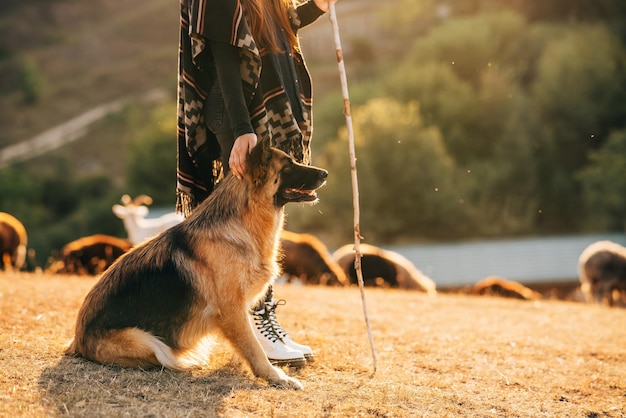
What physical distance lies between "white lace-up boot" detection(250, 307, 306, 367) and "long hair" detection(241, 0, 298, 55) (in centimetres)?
192

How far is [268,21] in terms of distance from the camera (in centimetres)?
468

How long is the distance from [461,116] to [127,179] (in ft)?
80.9

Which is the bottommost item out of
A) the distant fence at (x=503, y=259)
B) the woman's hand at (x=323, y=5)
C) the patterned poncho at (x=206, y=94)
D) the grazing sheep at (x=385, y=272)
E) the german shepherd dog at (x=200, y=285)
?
the distant fence at (x=503, y=259)

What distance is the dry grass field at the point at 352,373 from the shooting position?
3.85m

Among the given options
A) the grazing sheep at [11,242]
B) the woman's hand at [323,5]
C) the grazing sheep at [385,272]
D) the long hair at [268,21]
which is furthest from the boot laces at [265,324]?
the grazing sheep at [11,242]

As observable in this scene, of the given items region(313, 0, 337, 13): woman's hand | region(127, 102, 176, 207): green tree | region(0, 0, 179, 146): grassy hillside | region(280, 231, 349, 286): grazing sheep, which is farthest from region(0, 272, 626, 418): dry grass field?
region(0, 0, 179, 146): grassy hillside

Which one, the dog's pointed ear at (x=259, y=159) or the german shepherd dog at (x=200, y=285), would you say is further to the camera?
the german shepherd dog at (x=200, y=285)

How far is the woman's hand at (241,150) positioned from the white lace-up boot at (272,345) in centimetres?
127

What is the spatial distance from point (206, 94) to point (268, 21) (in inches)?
26.3

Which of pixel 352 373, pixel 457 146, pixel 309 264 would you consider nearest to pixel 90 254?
pixel 309 264

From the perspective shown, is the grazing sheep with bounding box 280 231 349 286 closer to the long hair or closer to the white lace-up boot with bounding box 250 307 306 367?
the white lace-up boot with bounding box 250 307 306 367

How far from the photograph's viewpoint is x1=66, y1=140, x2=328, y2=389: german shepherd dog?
4270mm

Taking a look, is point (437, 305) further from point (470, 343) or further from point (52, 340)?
point (52, 340)

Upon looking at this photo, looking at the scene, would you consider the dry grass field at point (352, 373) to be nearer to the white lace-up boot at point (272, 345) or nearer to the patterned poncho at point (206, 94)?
the white lace-up boot at point (272, 345)
